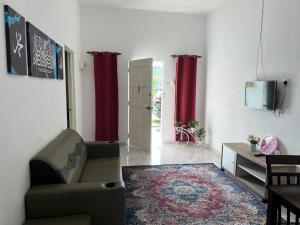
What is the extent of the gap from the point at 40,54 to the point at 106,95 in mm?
3118

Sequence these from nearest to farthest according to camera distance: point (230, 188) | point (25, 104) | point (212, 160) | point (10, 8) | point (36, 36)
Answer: point (10, 8) → point (25, 104) → point (36, 36) → point (230, 188) → point (212, 160)

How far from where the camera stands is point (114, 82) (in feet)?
17.7

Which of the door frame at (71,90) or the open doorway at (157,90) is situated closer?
the door frame at (71,90)

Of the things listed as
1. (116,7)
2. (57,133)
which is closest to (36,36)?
(57,133)

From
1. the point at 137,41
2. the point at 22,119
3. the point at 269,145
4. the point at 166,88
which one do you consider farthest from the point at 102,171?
the point at 137,41

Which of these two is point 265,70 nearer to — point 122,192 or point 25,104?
point 122,192

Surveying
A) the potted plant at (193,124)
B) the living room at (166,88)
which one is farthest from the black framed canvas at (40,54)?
the potted plant at (193,124)

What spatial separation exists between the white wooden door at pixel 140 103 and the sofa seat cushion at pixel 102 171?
72.3 inches

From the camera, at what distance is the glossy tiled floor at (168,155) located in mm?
4453

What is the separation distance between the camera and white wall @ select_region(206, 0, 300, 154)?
294 cm

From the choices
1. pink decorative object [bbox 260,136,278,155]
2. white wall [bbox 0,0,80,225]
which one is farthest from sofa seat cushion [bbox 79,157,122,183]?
pink decorative object [bbox 260,136,278,155]

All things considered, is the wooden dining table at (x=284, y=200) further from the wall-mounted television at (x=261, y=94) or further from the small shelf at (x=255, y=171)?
the wall-mounted television at (x=261, y=94)

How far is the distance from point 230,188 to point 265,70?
5.68 ft

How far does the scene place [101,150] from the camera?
3.46 metres
